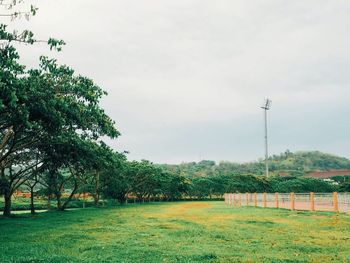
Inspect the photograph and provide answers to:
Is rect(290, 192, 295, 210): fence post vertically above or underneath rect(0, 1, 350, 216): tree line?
underneath

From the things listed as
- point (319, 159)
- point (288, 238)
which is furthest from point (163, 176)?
point (319, 159)

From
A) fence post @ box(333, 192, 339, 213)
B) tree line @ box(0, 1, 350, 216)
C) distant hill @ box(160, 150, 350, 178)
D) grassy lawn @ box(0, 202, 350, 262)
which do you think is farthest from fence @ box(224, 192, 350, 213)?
distant hill @ box(160, 150, 350, 178)

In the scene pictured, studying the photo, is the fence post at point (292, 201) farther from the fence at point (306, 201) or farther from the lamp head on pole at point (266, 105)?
the lamp head on pole at point (266, 105)

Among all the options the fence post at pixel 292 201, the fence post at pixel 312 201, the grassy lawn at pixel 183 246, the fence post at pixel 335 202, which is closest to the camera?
the grassy lawn at pixel 183 246

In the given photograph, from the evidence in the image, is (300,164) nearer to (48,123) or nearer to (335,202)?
(335,202)

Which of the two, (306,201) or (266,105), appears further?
(266,105)

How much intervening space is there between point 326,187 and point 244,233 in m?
69.3

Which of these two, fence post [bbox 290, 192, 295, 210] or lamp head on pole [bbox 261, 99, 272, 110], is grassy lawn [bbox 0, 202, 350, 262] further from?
lamp head on pole [bbox 261, 99, 272, 110]

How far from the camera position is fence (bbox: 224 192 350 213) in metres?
30.5

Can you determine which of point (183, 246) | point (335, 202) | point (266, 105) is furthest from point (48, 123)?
point (266, 105)

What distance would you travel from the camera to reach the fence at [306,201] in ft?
99.9

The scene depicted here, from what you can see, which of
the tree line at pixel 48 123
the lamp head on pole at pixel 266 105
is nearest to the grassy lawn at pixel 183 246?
the tree line at pixel 48 123

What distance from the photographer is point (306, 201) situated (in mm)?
35188

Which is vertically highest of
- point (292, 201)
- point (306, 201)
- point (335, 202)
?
point (335, 202)
